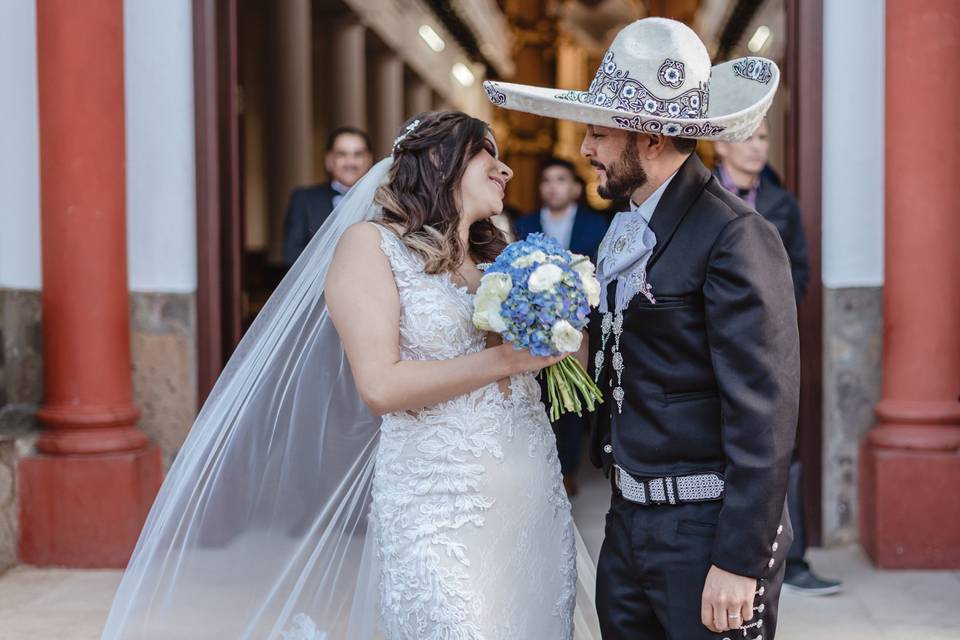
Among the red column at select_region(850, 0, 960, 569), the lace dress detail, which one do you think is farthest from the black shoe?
the lace dress detail

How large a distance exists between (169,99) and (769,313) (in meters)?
3.90

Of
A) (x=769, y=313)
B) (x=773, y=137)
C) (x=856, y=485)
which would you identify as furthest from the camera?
(x=773, y=137)

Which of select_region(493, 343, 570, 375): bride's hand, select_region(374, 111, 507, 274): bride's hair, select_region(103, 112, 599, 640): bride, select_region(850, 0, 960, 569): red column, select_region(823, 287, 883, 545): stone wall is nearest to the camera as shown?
select_region(493, 343, 570, 375): bride's hand

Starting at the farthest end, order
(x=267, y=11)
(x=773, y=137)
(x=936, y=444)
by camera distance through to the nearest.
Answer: (x=267, y=11) < (x=773, y=137) < (x=936, y=444)

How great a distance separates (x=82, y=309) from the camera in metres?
5.02

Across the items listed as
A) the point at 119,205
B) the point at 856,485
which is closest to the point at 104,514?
the point at 119,205

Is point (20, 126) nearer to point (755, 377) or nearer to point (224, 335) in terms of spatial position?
point (224, 335)

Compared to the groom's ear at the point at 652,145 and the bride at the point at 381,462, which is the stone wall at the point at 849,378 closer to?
the bride at the point at 381,462

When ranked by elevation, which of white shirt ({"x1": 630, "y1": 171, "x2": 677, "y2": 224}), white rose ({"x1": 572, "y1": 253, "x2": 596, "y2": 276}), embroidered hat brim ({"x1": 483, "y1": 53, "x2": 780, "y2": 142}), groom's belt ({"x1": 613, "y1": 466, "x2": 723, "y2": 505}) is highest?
embroidered hat brim ({"x1": 483, "y1": 53, "x2": 780, "y2": 142})

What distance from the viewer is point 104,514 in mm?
4957

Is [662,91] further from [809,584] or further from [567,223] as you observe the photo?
[567,223]

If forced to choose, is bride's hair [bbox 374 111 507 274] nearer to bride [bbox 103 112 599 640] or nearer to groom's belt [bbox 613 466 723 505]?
bride [bbox 103 112 599 640]

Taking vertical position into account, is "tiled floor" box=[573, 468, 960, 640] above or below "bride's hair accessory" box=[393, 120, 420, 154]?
below

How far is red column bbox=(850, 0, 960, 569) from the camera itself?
4832 millimetres
